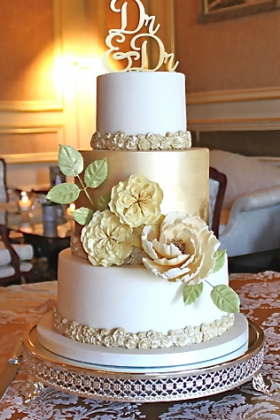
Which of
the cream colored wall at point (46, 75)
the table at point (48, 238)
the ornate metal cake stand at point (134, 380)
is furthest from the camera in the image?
the cream colored wall at point (46, 75)

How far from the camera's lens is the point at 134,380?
1057 millimetres

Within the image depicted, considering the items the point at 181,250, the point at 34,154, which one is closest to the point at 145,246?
the point at 181,250

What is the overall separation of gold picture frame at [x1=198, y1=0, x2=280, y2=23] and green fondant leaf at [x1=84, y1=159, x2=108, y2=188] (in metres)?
4.33

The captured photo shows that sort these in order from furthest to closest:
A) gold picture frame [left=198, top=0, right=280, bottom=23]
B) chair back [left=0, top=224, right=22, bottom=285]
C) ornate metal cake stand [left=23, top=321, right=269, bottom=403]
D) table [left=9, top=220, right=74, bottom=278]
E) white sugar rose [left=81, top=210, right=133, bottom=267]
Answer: gold picture frame [left=198, top=0, right=280, bottom=23] → table [left=9, top=220, right=74, bottom=278] → chair back [left=0, top=224, right=22, bottom=285] → white sugar rose [left=81, top=210, right=133, bottom=267] → ornate metal cake stand [left=23, top=321, right=269, bottom=403]

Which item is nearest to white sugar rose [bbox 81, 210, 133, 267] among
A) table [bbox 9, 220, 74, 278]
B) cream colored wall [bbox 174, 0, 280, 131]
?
table [bbox 9, 220, 74, 278]

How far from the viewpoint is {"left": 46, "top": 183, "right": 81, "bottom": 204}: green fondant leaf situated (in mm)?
1181

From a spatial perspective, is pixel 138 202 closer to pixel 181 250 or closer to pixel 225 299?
pixel 181 250

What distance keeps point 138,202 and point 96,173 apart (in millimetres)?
123

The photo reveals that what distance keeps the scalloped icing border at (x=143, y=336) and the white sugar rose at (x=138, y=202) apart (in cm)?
22

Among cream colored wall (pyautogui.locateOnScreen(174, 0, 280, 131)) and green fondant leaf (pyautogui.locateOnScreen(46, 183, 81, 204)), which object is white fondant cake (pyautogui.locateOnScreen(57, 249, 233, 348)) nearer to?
green fondant leaf (pyautogui.locateOnScreen(46, 183, 81, 204))

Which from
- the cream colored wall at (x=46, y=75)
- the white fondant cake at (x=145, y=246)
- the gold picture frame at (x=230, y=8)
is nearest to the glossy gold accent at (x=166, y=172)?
the white fondant cake at (x=145, y=246)

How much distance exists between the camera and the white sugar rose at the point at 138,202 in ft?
3.73

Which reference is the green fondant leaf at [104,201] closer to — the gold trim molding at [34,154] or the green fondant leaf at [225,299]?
the green fondant leaf at [225,299]

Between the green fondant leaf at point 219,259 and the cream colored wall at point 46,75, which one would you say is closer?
the green fondant leaf at point 219,259
